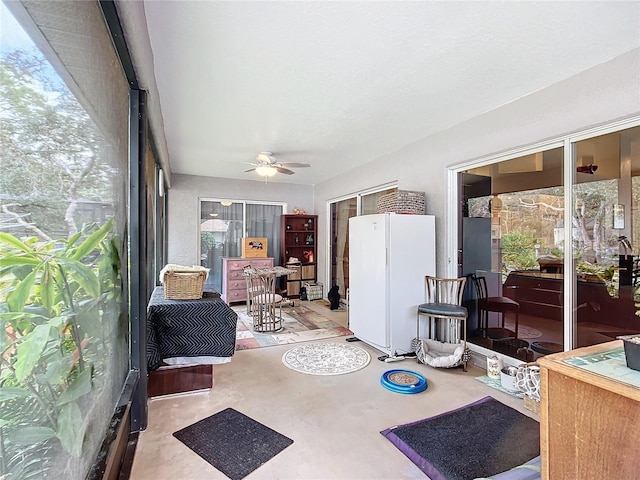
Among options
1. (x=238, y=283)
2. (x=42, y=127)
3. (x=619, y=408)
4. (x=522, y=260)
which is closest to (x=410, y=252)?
(x=522, y=260)

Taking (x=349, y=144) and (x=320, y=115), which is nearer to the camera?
(x=320, y=115)

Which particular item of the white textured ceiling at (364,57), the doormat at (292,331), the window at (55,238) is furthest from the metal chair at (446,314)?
the window at (55,238)

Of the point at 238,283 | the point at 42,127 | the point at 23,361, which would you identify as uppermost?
the point at 42,127

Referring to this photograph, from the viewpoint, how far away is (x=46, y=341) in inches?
35.8

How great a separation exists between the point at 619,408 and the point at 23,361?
1645mm

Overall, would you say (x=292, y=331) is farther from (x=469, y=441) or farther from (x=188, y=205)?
(x=188, y=205)

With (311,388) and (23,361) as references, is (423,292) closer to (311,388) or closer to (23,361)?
(311,388)

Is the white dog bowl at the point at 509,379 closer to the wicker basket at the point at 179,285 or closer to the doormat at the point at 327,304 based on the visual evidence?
the wicker basket at the point at 179,285

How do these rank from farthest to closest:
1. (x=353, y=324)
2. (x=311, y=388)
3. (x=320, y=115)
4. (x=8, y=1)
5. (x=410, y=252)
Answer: (x=353, y=324) → (x=410, y=252) → (x=320, y=115) → (x=311, y=388) → (x=8, y=1)

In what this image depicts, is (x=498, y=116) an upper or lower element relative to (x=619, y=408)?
upper

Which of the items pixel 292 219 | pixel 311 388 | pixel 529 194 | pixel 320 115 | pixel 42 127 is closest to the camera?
pixel 42 127

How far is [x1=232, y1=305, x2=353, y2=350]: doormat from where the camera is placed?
4094 mm

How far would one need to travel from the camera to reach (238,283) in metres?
6.28

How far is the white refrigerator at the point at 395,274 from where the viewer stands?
140 inches
